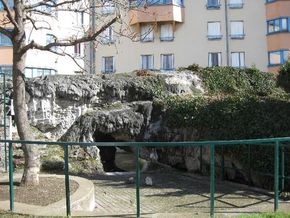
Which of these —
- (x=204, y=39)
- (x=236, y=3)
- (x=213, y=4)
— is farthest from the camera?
(x=213, y=4)

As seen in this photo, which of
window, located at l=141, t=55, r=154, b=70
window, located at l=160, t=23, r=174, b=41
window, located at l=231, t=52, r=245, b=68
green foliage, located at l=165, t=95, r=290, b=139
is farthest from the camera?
window, located at l=141, t=55, r=154, b=70

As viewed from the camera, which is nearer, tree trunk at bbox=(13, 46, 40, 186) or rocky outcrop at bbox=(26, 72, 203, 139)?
tree trunk at bbox=(13, 46, 40, 186)

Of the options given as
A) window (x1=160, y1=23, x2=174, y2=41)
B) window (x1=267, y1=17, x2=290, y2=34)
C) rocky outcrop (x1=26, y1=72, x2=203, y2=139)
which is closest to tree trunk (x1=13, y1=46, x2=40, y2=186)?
rocky outcrop (x1=26, y1=72, x2=203, y2=139)

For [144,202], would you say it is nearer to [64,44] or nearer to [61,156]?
[64,44]

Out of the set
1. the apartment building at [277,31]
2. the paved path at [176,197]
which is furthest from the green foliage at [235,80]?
the apartment building at [277,31]

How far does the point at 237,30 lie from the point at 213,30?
207 centimetres

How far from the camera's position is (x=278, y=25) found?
42.7 metres

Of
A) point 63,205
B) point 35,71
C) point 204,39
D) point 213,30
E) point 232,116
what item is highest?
point 213,30

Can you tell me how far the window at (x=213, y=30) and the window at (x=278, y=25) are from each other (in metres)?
4.25

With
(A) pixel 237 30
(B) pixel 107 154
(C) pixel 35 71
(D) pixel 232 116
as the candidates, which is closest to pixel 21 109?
(D) pixel 232 116

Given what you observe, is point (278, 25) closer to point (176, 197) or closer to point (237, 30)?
point (237, 30)

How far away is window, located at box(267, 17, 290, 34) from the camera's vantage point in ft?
138

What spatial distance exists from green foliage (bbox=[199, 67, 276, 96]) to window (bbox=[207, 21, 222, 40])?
2157 centimetres

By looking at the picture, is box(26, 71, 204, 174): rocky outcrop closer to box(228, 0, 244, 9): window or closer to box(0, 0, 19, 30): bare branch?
box(0, 0, 19, 30): bare branch
